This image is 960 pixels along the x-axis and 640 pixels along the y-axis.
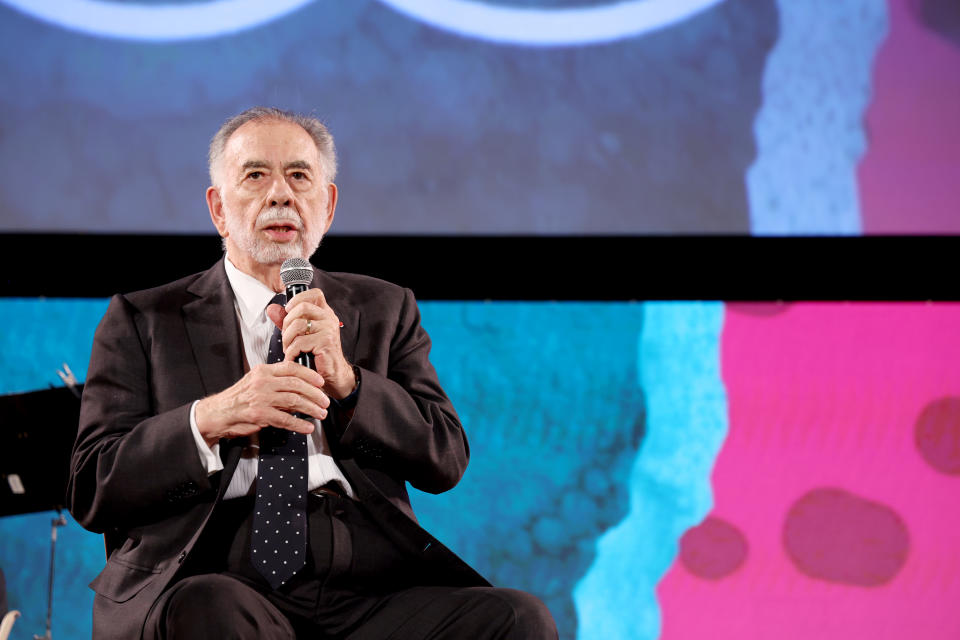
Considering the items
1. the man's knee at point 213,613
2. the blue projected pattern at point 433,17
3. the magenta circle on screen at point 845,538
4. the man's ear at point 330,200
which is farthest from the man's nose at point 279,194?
the magenta circle on screen at point 845,538

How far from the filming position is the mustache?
1.79 m

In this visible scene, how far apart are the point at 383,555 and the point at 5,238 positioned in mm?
1914

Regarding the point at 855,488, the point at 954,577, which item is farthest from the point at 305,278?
the point at 954,577

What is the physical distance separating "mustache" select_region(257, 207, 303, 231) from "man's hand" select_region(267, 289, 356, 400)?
0.28 m

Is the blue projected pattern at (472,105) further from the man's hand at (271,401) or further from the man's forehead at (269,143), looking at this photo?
the man's hand at (271,401)

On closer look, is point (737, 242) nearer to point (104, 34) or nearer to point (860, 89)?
point (860, 89)

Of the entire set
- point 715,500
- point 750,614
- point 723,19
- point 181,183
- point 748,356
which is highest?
point 723,19

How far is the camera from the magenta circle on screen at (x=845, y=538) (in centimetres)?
285

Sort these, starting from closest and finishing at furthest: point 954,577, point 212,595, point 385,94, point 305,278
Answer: point 212,595 < point 305,278 < point 954,577 < point 385,94

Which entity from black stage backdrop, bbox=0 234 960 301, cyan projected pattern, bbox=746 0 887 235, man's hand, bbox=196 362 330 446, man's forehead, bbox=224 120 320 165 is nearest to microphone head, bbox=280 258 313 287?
man's hand, bbox=196 362 330 446

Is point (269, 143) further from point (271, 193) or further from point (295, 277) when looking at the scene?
point (295, 277)

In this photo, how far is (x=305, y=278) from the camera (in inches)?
62.3

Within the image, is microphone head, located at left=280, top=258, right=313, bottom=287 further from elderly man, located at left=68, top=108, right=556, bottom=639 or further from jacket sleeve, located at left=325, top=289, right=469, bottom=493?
jacket sleeve, located at left=325, top=289, right=469, bottom=493

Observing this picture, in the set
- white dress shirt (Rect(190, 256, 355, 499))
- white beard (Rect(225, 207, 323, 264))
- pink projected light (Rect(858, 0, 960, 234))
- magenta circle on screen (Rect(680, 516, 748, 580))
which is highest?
pink projected light (Rect(858, 0, 960, 234))
